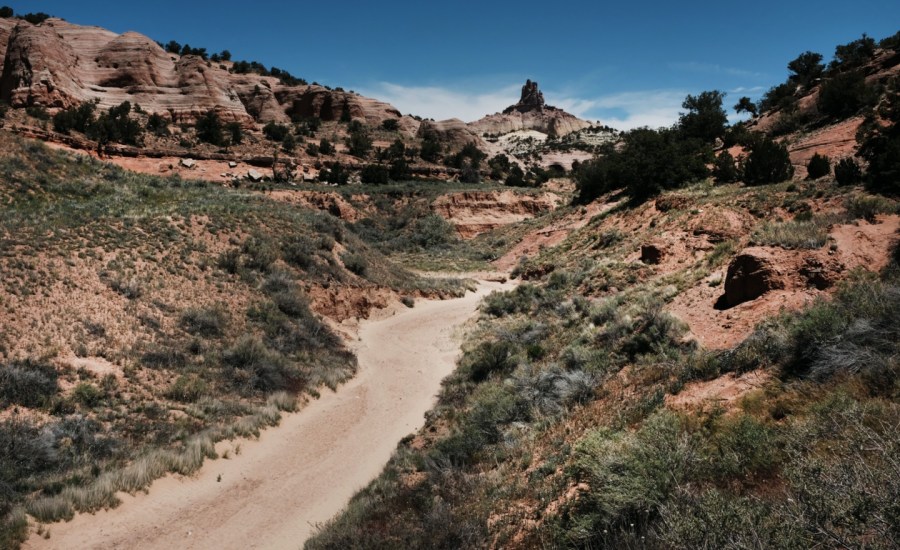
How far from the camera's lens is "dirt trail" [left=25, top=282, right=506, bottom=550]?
23.9 feet

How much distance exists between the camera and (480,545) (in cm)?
592

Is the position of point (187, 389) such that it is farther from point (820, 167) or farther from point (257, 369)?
point (820, 167)

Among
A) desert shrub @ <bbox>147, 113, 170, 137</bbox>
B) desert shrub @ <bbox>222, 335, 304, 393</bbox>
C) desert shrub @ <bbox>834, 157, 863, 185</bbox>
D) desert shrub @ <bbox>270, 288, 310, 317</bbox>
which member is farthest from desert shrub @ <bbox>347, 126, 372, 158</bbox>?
desert shrub @ <bbox>834, 157, 863, 185</bbox>

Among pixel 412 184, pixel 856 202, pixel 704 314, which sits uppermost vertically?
pixel 412 184

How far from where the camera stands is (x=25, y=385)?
30.6 ft

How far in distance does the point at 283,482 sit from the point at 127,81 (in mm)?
59951

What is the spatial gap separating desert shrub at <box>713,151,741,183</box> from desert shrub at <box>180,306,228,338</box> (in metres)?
23.5

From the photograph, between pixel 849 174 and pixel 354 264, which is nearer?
pixel 849 174

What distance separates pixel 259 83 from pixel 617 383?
226ft

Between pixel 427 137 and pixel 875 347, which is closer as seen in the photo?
pixel 875 347

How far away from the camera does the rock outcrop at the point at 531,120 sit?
416 ft

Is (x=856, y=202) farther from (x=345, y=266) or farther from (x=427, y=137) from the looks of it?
(x=427, y=137)

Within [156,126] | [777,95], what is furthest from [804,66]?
[156,126]

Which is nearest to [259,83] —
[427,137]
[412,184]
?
[427,137]
